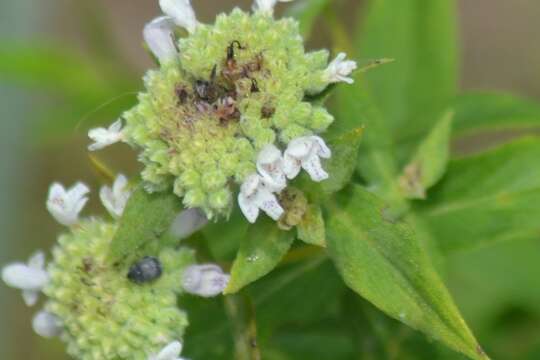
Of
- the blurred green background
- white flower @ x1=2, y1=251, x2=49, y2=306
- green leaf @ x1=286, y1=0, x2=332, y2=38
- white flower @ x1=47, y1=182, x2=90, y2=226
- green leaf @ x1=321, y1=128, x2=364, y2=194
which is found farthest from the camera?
the blurred green background

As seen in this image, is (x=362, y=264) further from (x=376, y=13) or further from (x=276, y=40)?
(x=376, y=13)

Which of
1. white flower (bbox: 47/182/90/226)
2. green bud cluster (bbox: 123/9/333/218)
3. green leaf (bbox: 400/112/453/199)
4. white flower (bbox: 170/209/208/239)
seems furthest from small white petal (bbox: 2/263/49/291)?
green leaf (bbox: 400/112/453/199)

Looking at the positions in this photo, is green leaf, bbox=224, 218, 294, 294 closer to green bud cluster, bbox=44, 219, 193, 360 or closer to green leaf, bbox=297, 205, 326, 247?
green leaf, bbox=297, 205, 326, 247

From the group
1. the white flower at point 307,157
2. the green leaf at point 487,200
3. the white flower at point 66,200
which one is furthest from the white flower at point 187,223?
the green leaf at point 487,200

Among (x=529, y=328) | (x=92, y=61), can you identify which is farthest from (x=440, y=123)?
(x=92, y=61)

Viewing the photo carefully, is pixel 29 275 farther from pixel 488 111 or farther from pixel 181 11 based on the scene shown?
pixel 488 111

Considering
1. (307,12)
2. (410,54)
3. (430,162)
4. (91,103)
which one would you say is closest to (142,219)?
(430,162)
